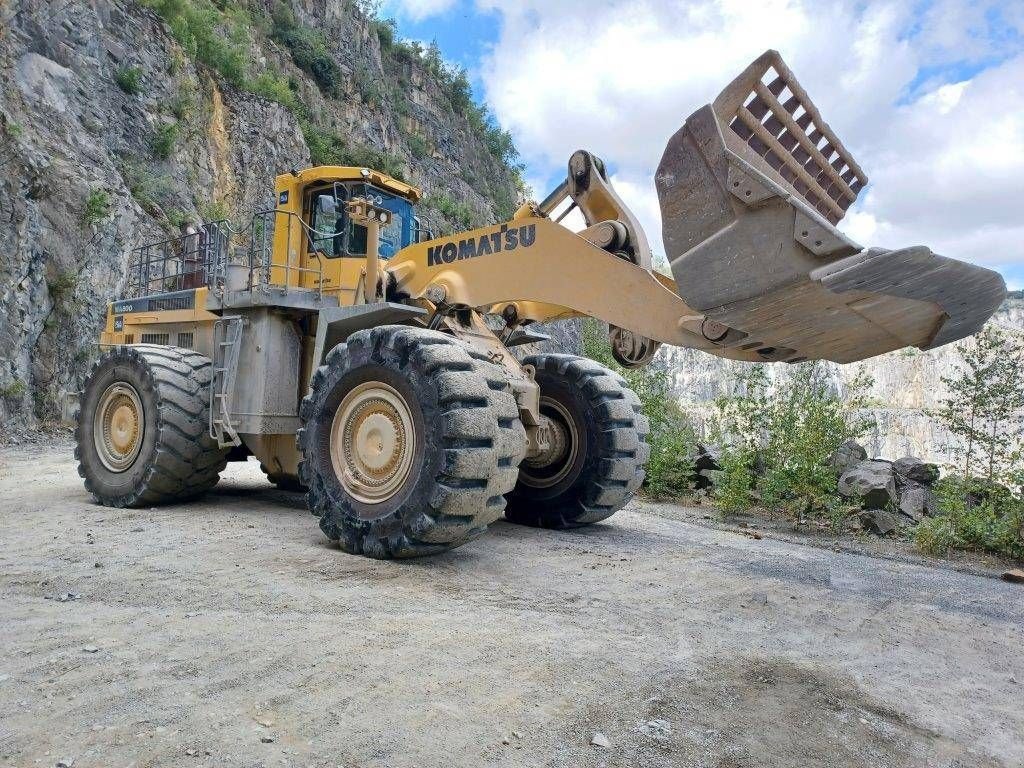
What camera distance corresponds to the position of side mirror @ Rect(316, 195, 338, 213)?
22.6ft

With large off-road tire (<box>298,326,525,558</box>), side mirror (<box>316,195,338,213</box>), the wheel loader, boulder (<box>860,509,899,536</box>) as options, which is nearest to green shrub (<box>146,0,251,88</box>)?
the wheel loader

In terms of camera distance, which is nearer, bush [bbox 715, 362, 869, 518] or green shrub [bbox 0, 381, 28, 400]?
bush [bbox 715, 362, 869, 518]

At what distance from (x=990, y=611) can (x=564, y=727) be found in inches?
126

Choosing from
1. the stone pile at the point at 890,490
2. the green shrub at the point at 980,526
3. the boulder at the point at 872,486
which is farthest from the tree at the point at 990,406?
the boulder at the point at 872,486

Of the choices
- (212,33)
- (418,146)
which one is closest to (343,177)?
(212,33)

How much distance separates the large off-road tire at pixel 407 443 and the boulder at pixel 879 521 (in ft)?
15.2

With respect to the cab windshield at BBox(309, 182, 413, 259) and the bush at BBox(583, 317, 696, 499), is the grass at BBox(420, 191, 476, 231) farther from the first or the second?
the cab windshield at BBox(309, 182, 413, 259)

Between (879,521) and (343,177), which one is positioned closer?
(343,177)

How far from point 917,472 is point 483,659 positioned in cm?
692

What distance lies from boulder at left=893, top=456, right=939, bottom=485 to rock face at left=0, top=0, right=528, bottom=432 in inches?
558

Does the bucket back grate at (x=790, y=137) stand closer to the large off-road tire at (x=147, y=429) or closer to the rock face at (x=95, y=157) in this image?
the large off-road tire at (x=147, y=429)

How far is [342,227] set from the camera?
272 inches

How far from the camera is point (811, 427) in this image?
844 centimetres

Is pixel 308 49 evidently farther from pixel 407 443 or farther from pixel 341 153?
pixel 407 443
